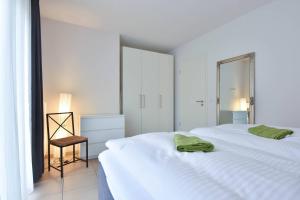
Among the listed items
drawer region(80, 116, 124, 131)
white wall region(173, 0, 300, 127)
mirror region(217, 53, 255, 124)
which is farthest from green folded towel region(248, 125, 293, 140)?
drawer region(80, 116, 124, 131)

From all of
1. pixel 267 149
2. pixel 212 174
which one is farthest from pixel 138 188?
pixel 267 149

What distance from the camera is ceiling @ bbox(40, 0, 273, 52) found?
240 cm

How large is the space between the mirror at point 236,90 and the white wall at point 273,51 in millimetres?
99

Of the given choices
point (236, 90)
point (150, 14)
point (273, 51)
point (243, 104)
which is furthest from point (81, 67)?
point (273, 51)

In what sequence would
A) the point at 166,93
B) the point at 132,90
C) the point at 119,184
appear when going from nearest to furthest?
the point at 119,184 → the point at 132,90 → the point at 166,93

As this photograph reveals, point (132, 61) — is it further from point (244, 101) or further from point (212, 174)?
point (212, 174)

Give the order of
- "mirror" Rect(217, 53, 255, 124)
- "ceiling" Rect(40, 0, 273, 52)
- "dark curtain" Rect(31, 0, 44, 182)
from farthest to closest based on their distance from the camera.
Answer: "mirror" Rect(217, 53, 255, 124) < "ceiling" Rect(40, 0, 273, 52) < "dark curtain" Rect(31, 0, 44, 182)

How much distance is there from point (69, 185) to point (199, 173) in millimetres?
1831

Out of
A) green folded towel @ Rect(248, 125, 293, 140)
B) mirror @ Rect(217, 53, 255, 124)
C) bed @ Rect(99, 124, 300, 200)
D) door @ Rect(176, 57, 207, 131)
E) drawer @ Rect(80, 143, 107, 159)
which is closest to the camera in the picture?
bed @ Rect(99, 124, 300, 200)

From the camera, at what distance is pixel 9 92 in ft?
3.68

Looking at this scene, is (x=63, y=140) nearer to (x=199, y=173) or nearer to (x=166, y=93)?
(x=199, y=173)

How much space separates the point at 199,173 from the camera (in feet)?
2.46

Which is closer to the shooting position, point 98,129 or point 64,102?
point 64,102

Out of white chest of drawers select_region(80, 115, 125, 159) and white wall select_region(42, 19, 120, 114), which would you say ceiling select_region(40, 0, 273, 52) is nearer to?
white wall select_region(42, 19, 120, 114)
